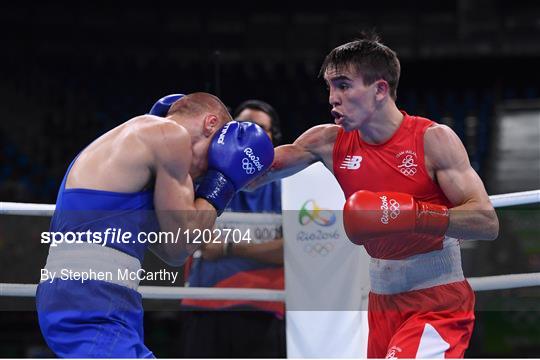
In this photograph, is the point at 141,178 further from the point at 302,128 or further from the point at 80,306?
the point at 302,128

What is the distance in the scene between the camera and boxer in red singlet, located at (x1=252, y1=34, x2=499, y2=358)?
2173 millimetres

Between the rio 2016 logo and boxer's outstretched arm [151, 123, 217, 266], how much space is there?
102 cm

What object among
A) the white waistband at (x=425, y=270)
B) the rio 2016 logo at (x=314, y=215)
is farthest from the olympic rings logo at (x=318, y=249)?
the white waistband at (x=425, y=270)

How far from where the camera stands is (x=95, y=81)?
9.96 meters

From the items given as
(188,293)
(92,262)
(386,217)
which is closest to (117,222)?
(92,262)

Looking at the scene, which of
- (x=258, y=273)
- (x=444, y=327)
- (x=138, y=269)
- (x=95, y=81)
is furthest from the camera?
(x=95, y=81)

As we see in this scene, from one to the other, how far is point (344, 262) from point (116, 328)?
1295 mm

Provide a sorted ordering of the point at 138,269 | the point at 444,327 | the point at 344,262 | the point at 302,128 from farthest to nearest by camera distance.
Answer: the point at 302,128 < the point at 344,262 < the point at 444,327 < the point at 138,269

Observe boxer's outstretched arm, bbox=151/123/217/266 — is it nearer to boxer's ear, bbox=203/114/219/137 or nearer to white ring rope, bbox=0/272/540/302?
boxer's ear, bbox=203/114/219/137

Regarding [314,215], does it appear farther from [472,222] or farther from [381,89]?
[472,222]

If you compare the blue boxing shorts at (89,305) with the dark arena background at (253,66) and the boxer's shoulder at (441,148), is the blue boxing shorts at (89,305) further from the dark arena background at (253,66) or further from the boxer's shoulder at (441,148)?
the dark arena background at (253,66)

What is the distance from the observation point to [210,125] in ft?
7.59

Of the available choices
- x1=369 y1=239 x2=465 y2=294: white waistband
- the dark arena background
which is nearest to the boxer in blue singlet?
x1=369 y1=239 x2=465 y2=294: white waistband

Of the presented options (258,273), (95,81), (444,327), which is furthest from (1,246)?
(95,81)
